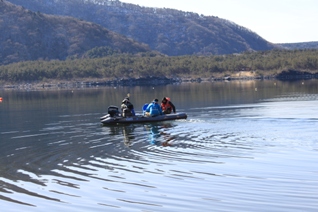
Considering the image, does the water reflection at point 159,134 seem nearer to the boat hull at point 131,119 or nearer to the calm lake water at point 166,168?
the calm lake water at point 166,168

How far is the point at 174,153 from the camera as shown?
24766mm

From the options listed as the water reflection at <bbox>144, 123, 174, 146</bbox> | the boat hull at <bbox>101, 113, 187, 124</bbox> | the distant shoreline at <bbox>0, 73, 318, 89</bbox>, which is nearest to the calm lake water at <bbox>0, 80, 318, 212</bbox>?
the water reflection at <bbox>144, 123, 174, 146</bbox>

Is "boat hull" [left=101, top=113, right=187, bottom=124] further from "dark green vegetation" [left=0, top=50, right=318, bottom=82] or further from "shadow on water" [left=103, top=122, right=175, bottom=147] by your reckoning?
"dark green vegetation" [left=0, top=50, right=318, bottom=82]

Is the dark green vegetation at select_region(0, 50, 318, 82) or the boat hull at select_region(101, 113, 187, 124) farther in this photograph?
the dark green vegetation at select_region(0, 50, 318, 82)

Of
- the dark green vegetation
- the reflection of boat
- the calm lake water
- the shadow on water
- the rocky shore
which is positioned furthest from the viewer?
the dark green vegetation

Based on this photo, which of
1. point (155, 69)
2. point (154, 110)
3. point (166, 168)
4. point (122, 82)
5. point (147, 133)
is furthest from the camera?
point (155, 69)

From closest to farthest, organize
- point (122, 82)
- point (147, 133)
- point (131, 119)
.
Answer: point (147, 133)
point (131, 119)
point (122, 82)

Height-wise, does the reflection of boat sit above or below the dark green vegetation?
below

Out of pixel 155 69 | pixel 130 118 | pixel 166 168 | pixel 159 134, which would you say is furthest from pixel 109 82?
pixel 166 168

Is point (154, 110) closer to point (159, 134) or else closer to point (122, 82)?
point (159, 134)

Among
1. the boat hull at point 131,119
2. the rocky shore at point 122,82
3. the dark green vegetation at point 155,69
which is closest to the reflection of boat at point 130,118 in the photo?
the boat hull at point 131,119

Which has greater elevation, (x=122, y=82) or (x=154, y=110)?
(x=122, y=82)

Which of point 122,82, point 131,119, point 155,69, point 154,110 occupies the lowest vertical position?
point 131,119

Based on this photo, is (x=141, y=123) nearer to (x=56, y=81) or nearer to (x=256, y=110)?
(x=256, y=110)
